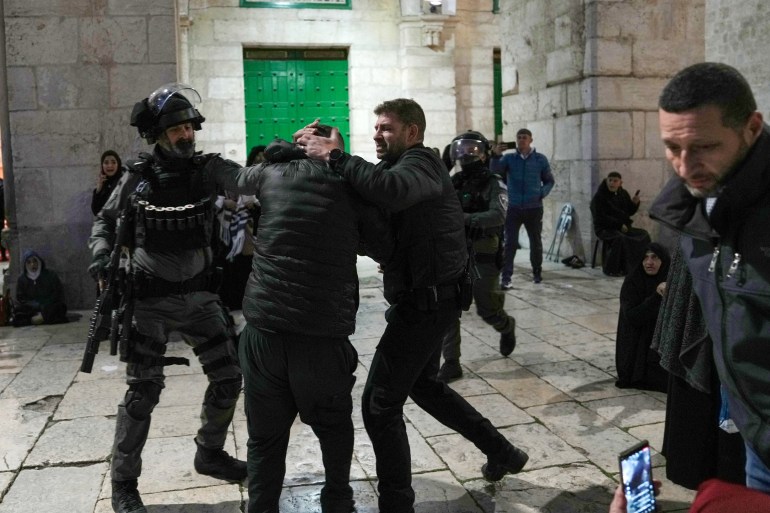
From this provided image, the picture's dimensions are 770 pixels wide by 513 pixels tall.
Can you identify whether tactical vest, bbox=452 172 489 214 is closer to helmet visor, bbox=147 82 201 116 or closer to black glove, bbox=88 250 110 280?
helmet visor, bbox=147 82 201 116

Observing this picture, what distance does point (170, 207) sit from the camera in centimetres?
378

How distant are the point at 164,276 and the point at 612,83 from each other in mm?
8014

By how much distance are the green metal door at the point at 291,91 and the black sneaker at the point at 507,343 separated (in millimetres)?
8093

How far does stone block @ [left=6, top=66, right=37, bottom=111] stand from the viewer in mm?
7742

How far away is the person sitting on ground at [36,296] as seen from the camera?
25.5ft

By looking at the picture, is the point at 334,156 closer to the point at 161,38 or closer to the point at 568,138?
the point at 161,38

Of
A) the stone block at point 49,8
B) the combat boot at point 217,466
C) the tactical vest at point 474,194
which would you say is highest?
the stone block at point 49,8

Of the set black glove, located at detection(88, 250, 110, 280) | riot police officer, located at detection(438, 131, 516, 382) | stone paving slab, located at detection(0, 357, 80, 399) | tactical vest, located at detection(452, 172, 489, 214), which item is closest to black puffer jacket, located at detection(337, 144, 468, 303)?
black glove, located at detection(88, 250, 110, 280)

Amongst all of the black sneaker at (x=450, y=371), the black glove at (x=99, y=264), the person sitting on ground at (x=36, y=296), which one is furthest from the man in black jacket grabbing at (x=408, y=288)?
the person sitting on ground at (x=36, y=296)

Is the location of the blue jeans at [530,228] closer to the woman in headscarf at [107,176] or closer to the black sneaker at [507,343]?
the black sneaker at [507,343]

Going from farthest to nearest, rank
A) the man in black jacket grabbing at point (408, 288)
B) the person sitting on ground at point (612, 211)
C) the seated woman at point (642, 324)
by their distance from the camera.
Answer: the person sitting on ground at point (612, 211) < the seated woman at point (642, 324) < the man in black jacket grabbing at point (408, 288)

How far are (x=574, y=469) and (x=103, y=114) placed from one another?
18.8ft

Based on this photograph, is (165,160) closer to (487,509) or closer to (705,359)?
(487,509)

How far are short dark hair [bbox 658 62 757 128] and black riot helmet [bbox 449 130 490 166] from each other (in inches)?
149
